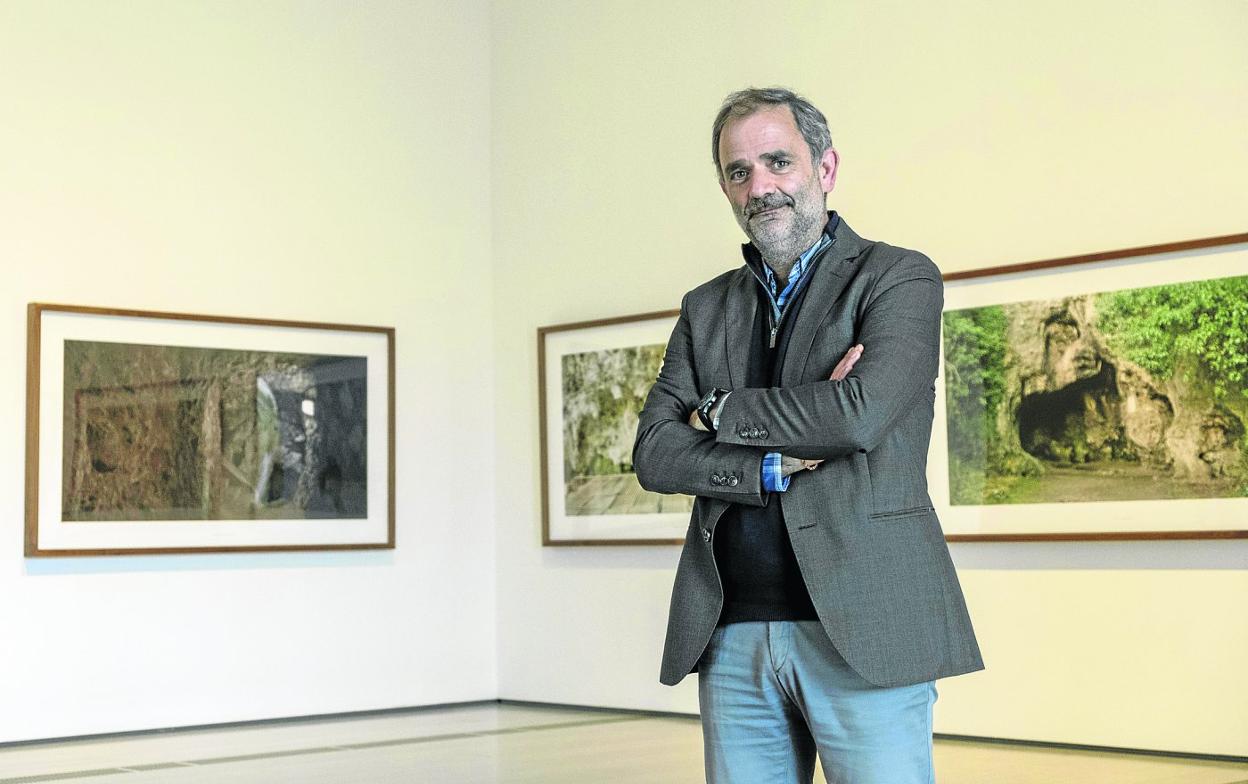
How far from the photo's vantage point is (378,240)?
29.9 ft

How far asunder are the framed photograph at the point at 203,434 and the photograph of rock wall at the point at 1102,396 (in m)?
3.56

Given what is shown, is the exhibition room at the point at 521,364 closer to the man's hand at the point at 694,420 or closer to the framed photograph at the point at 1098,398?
the framed photograph at the point at 1098,398

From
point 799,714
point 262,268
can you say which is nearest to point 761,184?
point 799,714

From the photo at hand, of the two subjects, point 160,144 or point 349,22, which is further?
point 349,22

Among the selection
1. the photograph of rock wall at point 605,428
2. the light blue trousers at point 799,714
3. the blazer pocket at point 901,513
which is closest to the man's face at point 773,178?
the blazer pocket at point 901,513

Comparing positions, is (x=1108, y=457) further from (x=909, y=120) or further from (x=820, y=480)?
(x=820, y=480)

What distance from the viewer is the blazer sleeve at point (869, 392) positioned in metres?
2.67

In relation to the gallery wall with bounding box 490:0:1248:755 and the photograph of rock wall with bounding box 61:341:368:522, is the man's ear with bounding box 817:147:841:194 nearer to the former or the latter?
the gallery wall with bounding box 490:0:1248:755

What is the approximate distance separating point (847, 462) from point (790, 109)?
2.19 ft

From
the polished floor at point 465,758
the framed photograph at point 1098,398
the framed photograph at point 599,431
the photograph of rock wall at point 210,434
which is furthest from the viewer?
the framed photograph at point 599,431

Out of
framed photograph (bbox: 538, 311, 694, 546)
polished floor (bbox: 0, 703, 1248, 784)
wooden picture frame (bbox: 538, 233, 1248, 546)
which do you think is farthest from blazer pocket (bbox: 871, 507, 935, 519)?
framed photograph (bbox: 538, 311, 694, 546)

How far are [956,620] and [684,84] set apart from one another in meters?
6.31

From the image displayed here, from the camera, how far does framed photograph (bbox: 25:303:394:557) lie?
25.3ft

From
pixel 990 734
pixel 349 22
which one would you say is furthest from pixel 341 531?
pixel 990 734
